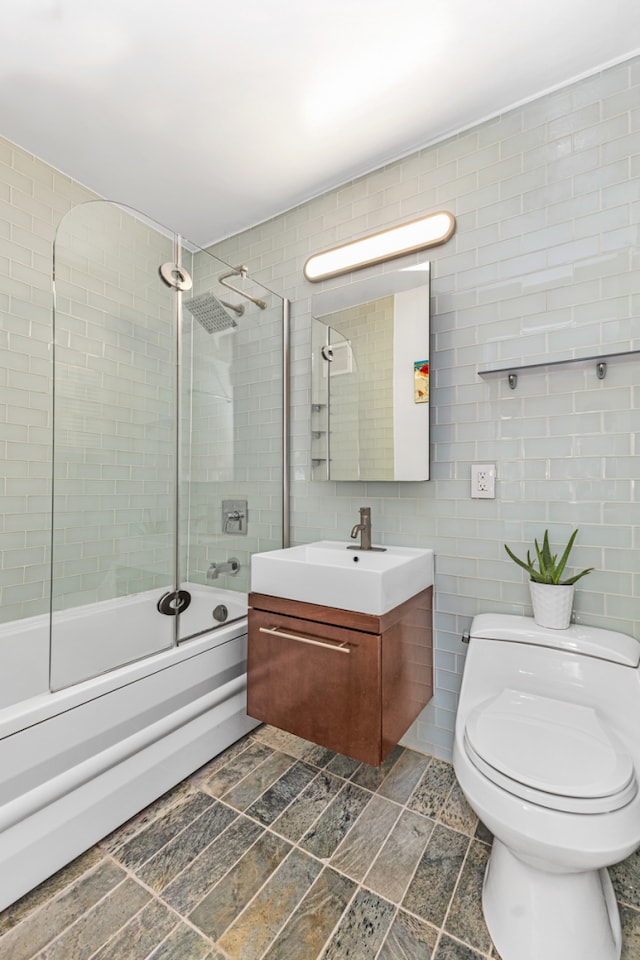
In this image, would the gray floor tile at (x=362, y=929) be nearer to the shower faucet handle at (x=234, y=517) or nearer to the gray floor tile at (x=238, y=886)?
the gray floor tile at (x=238, y=886)

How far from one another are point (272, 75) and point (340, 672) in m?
2.15

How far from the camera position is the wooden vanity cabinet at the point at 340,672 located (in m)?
1.45

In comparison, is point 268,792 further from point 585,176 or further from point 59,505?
point 585,176

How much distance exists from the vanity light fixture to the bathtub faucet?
1492mm

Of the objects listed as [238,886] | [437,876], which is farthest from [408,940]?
[238,886]

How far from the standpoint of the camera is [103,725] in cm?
143

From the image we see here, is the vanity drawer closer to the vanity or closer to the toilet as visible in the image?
the vanity

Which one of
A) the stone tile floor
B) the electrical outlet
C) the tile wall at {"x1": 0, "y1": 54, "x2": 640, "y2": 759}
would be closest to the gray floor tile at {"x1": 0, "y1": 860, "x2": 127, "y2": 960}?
the stone tile floor

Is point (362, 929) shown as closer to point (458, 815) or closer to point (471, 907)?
point (471, 907)

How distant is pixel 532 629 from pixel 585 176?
5.33 feet

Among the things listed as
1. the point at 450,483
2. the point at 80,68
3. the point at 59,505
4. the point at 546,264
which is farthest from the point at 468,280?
the point at 59,505

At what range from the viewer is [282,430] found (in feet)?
7.77

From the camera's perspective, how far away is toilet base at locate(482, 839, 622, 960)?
1049mm

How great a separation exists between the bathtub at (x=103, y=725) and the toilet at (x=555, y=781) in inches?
39.1
